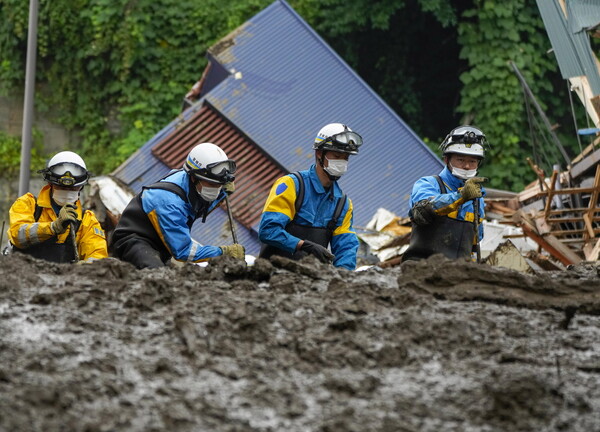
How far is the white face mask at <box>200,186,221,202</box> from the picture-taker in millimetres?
9258

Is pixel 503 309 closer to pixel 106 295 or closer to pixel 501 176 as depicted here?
pixel 106 295

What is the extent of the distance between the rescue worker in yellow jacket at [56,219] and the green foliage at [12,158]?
11829mm

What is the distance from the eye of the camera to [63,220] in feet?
30.3

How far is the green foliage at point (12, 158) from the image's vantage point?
2125 cm

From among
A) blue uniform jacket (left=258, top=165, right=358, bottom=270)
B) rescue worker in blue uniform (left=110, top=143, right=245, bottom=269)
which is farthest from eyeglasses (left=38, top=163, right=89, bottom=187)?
blue uniform jacket (left=258, top=165, right=358, bottom=270)

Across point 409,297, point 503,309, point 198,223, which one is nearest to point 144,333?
point 409,297

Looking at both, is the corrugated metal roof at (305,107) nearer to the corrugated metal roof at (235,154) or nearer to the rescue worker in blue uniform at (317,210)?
the corrugated metal roof at (235,154)

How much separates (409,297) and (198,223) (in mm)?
9709

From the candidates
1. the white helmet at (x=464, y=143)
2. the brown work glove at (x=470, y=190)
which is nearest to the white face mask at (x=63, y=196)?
the white helmet at (x=464, y=143)

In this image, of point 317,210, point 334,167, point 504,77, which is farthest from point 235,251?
point 504,77

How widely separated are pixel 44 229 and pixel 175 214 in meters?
1.09

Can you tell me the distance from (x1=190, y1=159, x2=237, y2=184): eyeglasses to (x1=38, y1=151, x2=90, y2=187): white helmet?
3.38ft

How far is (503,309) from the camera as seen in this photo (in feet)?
21.9

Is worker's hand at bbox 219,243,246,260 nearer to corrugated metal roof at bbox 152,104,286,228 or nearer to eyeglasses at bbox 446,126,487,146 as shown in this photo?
eyeglasses at bbox 446,126,487,146
